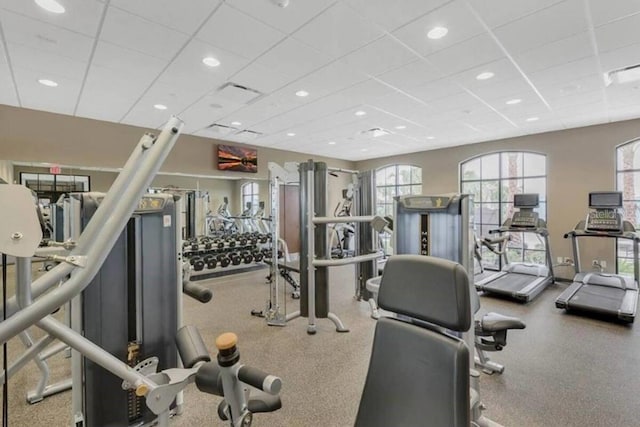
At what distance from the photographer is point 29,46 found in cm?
297

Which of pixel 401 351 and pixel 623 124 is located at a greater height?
pixel 623 124

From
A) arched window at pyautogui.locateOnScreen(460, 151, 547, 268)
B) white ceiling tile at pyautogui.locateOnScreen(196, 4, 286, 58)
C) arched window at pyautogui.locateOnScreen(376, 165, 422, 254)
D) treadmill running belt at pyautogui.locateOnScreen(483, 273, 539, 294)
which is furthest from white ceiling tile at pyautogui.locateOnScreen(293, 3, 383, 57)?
arched window at pyautogui.locateOnScreen(376, 165, 422, 254)

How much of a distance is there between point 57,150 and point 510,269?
27.1ft

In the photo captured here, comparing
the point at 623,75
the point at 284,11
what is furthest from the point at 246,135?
the point at 623,75

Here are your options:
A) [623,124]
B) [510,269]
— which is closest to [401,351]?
[510,269]

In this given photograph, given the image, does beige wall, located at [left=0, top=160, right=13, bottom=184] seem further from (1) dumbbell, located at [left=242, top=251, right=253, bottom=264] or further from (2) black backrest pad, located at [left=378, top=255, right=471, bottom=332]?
(2) black backrest pad, located at [left=378, top=255, right=471, bottom=332]

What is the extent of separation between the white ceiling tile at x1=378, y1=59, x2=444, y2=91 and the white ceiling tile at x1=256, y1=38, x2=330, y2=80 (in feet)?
2.77

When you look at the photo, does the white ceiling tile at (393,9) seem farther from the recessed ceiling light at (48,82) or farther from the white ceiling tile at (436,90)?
the recessed ceiling light at (48,82)

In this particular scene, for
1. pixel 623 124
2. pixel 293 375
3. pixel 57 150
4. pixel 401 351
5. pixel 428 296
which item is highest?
pixel 623 124

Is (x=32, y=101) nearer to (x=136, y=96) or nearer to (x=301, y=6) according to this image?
(x=136, y=96)

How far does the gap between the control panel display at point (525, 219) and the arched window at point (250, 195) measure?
5595mm

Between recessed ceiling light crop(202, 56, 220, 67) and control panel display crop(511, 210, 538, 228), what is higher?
recessed ceiling light crop(202, 56, 220, 67)

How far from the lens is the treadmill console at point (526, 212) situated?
19.1 feet

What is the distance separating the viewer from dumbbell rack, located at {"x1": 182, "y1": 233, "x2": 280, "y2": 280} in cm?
596
